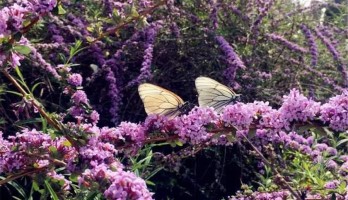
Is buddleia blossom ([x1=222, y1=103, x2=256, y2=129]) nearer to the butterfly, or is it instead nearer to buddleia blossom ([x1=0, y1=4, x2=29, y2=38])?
the butterfly

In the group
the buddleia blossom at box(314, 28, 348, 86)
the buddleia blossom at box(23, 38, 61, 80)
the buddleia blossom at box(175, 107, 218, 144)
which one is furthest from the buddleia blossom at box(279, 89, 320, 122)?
the buddleia blossom at box(314, 28, 348, 86)

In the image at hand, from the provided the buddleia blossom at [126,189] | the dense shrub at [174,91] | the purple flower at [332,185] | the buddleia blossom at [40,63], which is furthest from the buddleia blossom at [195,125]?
the buddleia blossom at [40,63]

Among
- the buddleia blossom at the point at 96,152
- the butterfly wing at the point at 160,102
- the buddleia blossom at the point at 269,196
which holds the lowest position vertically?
the buddleia blossom at the point at 269,196

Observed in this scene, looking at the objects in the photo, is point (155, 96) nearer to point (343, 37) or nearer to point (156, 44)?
point (156, 44)

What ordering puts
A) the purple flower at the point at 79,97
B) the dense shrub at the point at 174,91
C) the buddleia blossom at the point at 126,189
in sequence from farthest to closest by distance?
the purple flower at the point at 79,97, the dense shrub at the point at 174,91, the buddleia blossom at the point at 126,189

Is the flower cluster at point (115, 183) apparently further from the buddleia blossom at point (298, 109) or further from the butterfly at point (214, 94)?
the butterfly at point (214, 94)

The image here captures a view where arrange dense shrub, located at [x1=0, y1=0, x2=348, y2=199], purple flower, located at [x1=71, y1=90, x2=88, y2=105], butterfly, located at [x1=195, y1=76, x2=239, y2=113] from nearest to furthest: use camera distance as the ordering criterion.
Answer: dense shrub, located at [x1=0, y1=0, x2=348, y2=199], purple flower, located at [x1=71, y1=90, x2=88, y2=105], butterfly, located at [x1=195, y1=76, x2=239, y2=113]

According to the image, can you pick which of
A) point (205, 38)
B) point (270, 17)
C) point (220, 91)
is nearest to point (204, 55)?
point (205, 38)
